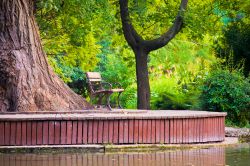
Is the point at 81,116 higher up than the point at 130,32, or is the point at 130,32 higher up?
the point at 130,32

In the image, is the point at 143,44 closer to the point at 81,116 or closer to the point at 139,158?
the point at 81,116

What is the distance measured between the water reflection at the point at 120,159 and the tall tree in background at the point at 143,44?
8736 millimetres

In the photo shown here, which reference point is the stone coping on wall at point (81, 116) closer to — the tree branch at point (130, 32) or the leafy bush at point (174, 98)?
the tree branch at point (130, 32)

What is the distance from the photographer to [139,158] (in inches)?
601

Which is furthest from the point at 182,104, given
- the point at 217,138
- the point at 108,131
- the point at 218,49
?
the point at 108,131

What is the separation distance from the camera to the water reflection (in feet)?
46.6

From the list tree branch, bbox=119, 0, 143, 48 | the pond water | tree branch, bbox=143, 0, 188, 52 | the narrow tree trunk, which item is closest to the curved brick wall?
the pond water

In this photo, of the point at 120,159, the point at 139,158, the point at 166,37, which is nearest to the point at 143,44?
the point at 166,37

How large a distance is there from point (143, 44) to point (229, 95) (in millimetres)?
3160

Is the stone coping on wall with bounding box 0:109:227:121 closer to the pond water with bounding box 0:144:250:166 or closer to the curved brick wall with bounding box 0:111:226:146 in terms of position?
the curved brick wall with bounding box 0:111:226:146

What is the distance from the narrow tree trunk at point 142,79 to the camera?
25.1 metres

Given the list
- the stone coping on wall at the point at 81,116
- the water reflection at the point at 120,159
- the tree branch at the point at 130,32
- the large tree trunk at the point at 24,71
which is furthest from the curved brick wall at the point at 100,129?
the tree branch at the point at 130,32

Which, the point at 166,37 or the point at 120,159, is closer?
the point at 120,159

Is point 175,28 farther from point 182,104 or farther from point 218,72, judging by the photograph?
point 182,104
